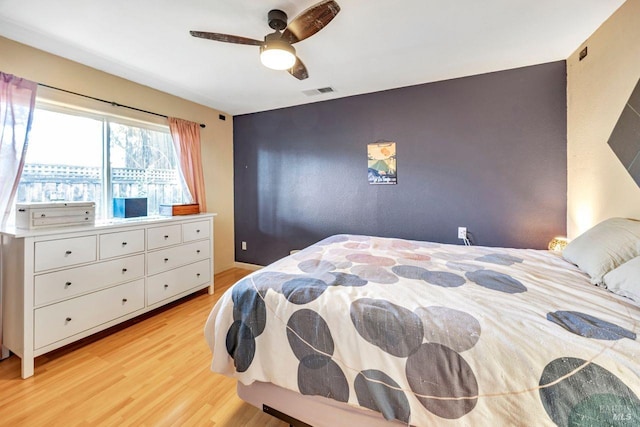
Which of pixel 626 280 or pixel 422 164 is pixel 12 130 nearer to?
pixel 422 164

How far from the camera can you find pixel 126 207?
2568 mm

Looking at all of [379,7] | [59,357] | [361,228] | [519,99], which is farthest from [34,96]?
[519,99]

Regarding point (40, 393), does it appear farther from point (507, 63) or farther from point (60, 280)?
point (507, 63)

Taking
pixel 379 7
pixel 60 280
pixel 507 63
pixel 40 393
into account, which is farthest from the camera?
pixel 507 63

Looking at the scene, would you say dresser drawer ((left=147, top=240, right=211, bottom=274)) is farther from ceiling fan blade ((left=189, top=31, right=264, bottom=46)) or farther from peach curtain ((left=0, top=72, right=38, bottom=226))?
ceiling fan blade ((left=189, top=31, right=264, bottom=46))

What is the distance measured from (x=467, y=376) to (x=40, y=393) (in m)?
2.34

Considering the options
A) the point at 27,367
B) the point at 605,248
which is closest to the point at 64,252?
the point at 27,367

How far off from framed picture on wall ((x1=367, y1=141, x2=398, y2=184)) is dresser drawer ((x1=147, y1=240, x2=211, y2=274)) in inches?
84.3

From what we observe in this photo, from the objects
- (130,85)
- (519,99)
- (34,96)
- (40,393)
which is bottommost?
(40,393)

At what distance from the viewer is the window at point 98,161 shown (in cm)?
214

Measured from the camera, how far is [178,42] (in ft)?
6.64

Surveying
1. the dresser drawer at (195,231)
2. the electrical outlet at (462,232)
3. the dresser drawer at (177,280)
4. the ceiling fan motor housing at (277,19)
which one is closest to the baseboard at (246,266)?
the dresser drawer at (177,280)

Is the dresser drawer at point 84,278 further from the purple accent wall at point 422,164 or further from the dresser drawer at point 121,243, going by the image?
the purple accent wall at point 422,164

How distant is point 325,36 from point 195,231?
232cm
